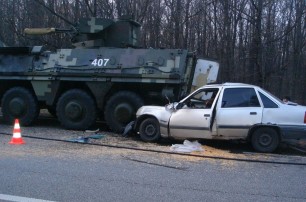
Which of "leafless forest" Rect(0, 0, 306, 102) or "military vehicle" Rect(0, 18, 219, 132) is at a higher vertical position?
"leafless forest" Rect(0, 0, 306, 102)

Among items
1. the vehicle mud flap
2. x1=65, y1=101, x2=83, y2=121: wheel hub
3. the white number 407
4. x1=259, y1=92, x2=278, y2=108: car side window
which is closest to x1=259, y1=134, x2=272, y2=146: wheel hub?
x1=259, y1=92, x2=278, y2=108: car side window

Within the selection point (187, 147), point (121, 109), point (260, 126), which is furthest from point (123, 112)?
point (260, 126)

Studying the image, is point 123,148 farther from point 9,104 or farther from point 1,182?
point 9,104

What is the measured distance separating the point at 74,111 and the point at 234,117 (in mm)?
5234

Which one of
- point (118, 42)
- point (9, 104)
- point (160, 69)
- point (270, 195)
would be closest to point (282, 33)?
point (118, 42)

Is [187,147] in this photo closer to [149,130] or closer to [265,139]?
[149,130]

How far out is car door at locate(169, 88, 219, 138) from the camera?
10539 mm

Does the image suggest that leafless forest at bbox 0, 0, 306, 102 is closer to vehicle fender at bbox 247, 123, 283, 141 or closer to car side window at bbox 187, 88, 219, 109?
car side window at bbox 187, 88, 219, 109

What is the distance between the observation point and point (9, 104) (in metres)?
14.4

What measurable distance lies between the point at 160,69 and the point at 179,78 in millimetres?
644

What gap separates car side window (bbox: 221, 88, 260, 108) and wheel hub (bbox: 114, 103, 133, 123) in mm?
3247

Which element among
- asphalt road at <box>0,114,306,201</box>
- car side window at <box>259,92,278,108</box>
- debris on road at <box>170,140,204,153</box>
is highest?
car side window at <box>259,92,278,108</box>

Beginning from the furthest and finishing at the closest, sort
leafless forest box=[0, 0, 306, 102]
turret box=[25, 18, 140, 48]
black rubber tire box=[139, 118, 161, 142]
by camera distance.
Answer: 1. leafless forest box=[0, 0, 306, 102]
2. turret box=[25, 18, 140, 48]
3. black rubber tire box=[139, 118, 161, 142]

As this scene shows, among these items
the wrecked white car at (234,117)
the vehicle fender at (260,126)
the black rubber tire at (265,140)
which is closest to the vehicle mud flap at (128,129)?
the wrecked white car at (234,117)
